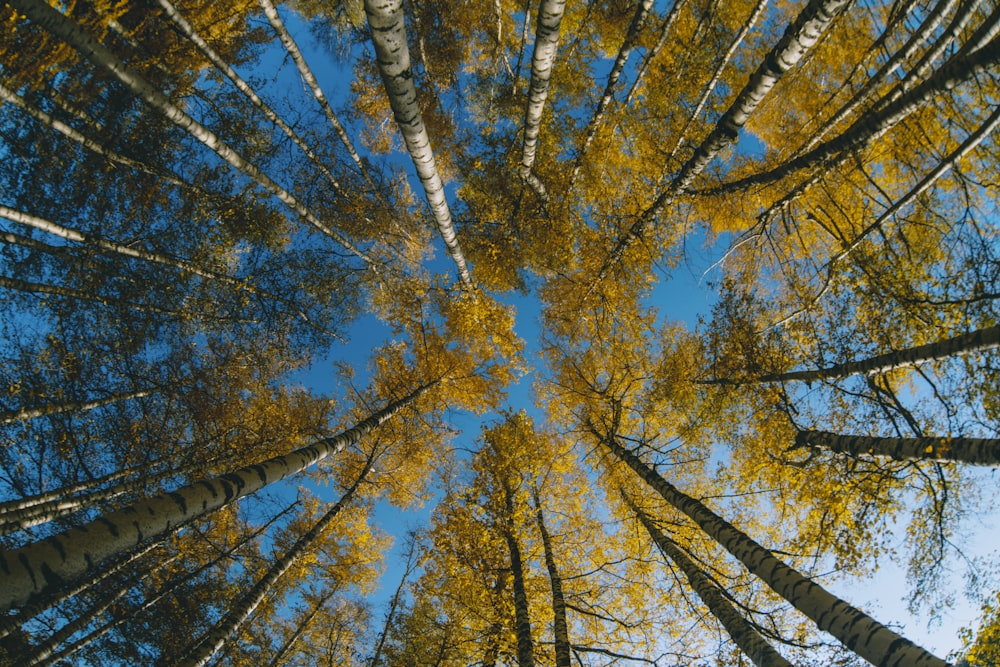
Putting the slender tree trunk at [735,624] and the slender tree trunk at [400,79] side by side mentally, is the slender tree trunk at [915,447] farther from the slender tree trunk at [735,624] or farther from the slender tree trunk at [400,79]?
the slender tree trunk at [400,79]

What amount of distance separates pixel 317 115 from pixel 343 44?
2530mm

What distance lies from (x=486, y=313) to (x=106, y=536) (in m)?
7.64

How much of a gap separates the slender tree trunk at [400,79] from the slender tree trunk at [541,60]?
52.8 inches

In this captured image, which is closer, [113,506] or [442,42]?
[113,506]

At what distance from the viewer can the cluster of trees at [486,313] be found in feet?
13.3

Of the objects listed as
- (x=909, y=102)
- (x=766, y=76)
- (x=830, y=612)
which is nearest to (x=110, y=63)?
(x=766, y=76)

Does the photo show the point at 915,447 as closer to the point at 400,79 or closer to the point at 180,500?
the point at 400,79

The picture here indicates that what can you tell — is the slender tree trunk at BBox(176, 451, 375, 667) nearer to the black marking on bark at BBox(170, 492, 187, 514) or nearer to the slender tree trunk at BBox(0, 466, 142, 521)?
the slender tree trunk at BBox(0, 466, 142, 521)

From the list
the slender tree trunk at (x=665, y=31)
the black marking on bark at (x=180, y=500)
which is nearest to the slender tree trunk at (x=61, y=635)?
the black marking on bark at (x=180, y=500)

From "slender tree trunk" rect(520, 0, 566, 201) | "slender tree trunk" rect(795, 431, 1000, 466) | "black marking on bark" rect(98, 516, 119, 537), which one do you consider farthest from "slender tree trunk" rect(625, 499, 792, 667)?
"slender tree trunk" rect(520, 0, 566, 201)

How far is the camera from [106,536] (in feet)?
7.33

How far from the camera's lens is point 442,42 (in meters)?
8.85

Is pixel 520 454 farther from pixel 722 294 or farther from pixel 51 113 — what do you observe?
pixel 51 113

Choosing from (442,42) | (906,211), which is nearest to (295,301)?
(442,42)
